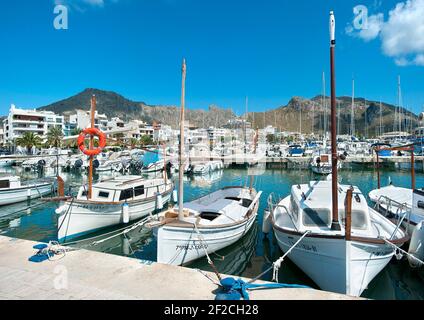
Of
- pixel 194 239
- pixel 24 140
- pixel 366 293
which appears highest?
Result: pixel 24 140

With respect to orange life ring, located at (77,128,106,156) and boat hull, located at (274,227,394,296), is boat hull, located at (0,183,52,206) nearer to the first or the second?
orange life ring, located at (77,128,106,156)

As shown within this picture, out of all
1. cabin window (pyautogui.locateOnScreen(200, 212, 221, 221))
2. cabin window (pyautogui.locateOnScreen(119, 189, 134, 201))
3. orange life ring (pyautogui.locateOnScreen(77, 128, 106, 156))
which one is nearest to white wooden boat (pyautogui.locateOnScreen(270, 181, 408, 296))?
cabin window (pyautogui.locateOnScreen(200, 212, 221, 221))

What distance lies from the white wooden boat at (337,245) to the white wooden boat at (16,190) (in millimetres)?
22647

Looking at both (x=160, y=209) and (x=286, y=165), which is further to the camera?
(x=286, y=165)

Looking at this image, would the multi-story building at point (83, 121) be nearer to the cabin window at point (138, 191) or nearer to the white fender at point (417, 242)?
the cabin window at point (138, 191)

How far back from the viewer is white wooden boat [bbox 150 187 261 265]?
1002 cm

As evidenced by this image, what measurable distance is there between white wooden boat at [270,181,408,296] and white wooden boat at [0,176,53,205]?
22.6m

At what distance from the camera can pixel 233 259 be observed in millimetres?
12344

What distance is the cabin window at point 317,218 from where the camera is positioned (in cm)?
998

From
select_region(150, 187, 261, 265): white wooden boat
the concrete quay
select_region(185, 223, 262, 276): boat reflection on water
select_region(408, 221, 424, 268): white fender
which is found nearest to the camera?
the concrete quay

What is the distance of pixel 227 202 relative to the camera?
611 inches
